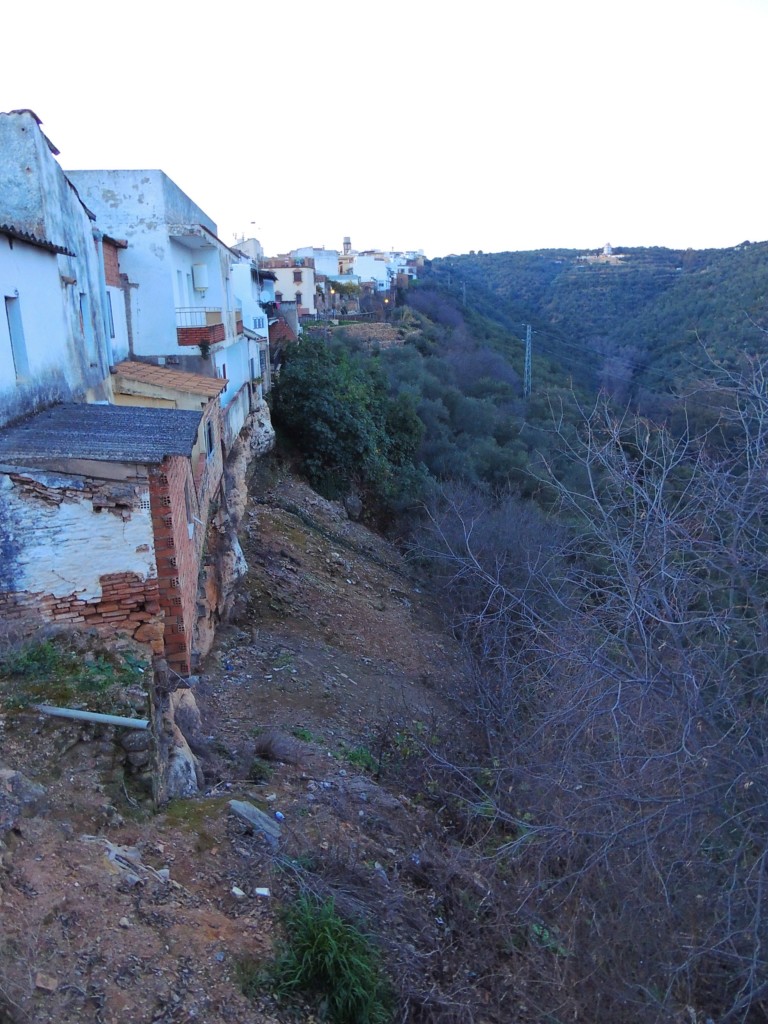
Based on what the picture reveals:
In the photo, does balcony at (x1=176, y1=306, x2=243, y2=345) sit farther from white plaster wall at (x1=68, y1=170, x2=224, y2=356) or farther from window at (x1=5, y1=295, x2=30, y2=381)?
window at (x1=5, y1=295, x2=30, y2=381)

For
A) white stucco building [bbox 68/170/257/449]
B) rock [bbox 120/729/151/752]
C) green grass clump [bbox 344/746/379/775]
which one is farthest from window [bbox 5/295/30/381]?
white stucco building [bbox 68/170/257/449]

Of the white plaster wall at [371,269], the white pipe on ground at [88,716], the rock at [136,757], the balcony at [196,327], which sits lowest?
the rock at [136,757]

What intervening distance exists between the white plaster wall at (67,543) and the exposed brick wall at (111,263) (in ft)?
22.3

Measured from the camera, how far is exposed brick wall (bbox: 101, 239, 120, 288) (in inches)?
452

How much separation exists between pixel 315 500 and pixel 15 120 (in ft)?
33.5

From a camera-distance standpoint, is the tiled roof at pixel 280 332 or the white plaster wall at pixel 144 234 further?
the tiled roof at pixel 280 332

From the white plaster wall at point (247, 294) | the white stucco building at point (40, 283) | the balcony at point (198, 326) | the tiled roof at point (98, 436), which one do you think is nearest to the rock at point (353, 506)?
the white plaster wall at point (247, 294)

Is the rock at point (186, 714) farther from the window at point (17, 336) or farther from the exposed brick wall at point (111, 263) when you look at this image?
the exposed brick wall at point (111, 263)

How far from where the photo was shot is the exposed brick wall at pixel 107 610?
18.8ft

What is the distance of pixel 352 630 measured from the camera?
40.2 ft

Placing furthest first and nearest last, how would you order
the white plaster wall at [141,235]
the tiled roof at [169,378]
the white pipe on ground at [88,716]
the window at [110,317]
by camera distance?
1. the white plaster wall at [141,235]
2. the window at [110,317]
3. the tiled roof at [169,378]
4. the white pipe on ground at [88,716]

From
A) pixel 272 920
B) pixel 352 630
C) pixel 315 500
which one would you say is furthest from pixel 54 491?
pixel 315 500

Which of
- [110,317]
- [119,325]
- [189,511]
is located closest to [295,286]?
[119,325]

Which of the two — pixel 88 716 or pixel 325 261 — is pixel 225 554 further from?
pixel 325 261
